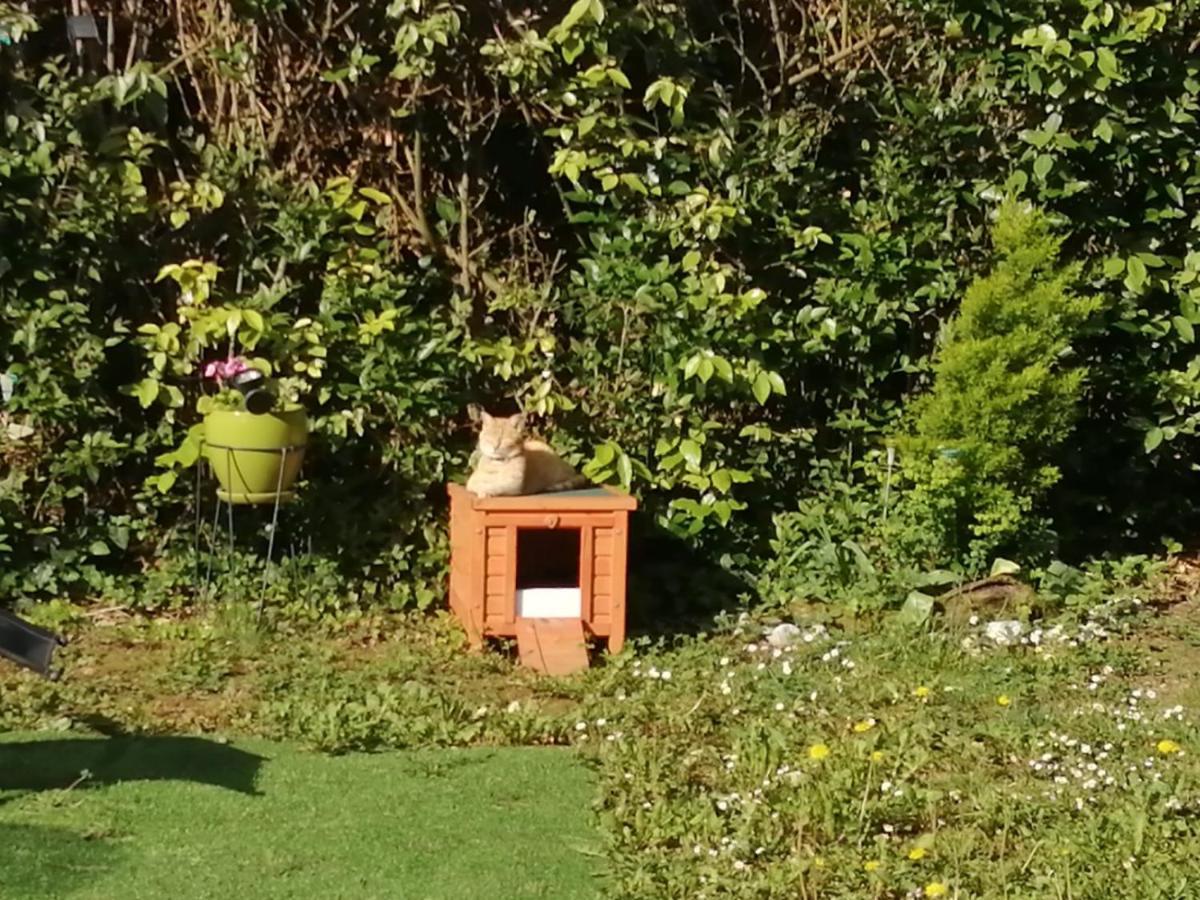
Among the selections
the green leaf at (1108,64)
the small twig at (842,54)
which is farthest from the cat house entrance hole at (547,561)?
the green leaf at (1108,64)

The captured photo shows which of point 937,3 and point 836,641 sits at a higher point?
point 937,3

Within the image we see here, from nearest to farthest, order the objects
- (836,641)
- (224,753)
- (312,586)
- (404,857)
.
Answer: (404,857) < (224,753) < (836,641) < (312,586)

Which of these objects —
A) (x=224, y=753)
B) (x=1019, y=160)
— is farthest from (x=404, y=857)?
(x=1019, y=160)

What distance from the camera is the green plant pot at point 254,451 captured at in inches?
251

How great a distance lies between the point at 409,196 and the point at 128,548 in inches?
72.2

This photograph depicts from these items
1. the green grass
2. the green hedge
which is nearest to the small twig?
the green hedge

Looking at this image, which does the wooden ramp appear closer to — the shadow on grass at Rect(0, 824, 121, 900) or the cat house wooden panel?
the cat house wooden panel

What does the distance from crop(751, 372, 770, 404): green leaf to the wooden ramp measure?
3.77ft

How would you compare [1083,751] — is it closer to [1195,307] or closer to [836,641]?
[836,641]

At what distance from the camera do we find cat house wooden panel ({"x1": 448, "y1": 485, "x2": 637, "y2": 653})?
247 inches

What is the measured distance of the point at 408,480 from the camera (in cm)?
696

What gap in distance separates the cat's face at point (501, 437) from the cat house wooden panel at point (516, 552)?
17cm

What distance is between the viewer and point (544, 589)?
6.47 meters

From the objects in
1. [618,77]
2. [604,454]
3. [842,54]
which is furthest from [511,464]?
[842,54]
